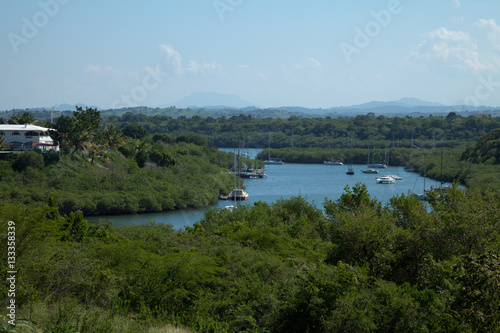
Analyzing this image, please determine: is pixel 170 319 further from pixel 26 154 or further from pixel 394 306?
pixel 26 154

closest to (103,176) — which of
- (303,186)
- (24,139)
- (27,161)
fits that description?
(27,161)

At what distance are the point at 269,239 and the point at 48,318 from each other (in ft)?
32.8

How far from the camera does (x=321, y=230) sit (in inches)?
894

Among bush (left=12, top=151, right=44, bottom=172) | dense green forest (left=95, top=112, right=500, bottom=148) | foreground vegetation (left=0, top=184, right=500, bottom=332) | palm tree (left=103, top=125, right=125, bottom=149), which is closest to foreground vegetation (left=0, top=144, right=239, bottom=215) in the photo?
bush (left=12, top=151, right=44, bottom=172)

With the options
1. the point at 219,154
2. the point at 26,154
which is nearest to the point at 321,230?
the point at 26,154

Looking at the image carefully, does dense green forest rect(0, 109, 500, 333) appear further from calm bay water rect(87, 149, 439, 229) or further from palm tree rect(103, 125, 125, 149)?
palm tree rect(103, 125, 125, 149)

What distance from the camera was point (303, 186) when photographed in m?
66.8

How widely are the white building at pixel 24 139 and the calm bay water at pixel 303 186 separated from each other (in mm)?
10324

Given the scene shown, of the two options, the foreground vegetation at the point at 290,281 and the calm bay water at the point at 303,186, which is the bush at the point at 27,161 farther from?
the foreground vegetation at the point at 290,281

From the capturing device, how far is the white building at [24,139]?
47972mm

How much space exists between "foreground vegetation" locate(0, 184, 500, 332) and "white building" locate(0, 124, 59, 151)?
33.9m

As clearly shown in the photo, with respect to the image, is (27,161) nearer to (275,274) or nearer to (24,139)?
(24,139)

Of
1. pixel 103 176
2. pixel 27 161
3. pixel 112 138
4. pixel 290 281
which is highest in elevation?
pixel 112 138

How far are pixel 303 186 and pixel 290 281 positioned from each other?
180 ft
